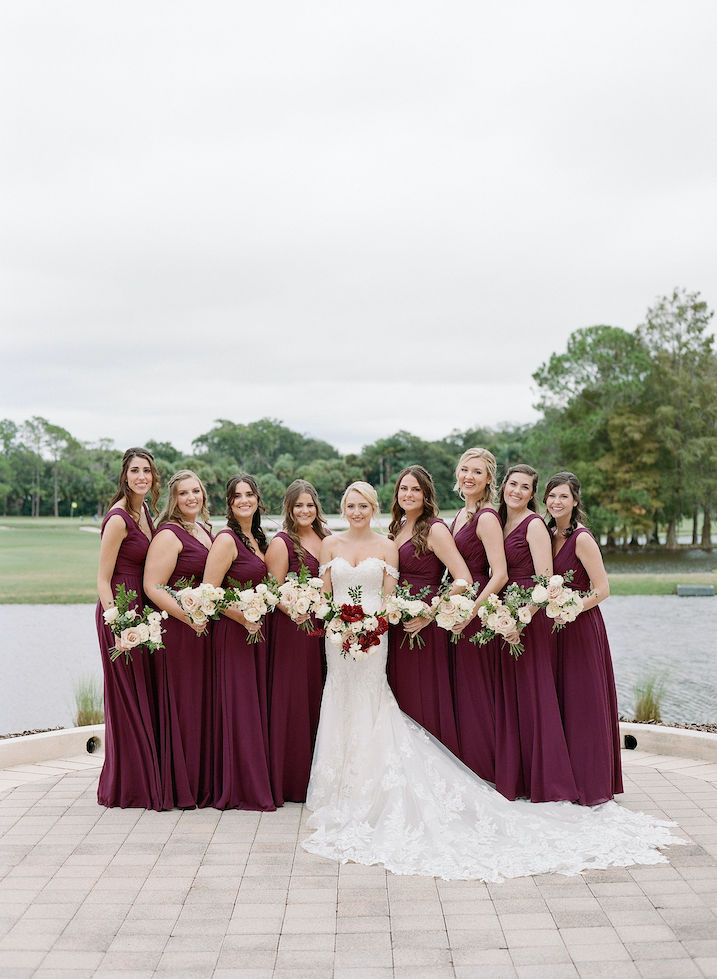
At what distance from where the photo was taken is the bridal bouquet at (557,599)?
5.81 meters

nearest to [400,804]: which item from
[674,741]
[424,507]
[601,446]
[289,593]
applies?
[289,593]

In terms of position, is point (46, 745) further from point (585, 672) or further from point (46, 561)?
point (46, 561)

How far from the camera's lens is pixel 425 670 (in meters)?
6.32

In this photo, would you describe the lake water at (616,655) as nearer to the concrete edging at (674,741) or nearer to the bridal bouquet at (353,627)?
the concrete edging at (674,741)

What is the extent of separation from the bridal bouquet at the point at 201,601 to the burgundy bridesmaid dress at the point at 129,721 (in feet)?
1.77

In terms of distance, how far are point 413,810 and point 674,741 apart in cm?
301

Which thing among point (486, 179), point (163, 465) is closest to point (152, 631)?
point (486, 179)

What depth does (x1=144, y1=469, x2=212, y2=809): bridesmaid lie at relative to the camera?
6285 millimetres

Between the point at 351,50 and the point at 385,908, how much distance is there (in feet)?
36.5

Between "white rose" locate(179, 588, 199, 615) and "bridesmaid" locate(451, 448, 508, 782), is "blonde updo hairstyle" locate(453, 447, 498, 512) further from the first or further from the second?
"white rose" locate(179, 588, 199, 615)

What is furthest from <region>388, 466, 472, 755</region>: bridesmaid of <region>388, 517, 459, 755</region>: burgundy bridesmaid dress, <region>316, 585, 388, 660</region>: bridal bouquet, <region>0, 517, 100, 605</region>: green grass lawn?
<region>0, 517, 100, 605</region>: green grass lawn

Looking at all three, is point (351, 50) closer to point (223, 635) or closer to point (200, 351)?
point (223, 635)

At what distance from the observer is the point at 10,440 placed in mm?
33406

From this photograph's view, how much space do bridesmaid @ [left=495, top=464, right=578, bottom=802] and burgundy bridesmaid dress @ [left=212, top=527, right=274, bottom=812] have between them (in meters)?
1.58
